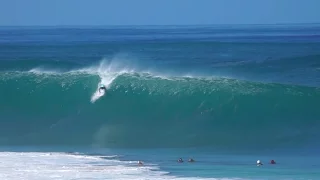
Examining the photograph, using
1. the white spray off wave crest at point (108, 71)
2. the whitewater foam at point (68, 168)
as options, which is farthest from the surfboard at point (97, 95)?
the whitewater foam at point (68, 168)

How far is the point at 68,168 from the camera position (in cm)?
1859

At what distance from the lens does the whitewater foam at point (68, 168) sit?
17703mm

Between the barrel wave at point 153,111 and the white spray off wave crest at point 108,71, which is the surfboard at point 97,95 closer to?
the white spray off wave crest at point 108,71

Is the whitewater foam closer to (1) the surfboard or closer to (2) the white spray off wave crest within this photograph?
(1) the surfboard

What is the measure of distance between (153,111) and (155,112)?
113 mm

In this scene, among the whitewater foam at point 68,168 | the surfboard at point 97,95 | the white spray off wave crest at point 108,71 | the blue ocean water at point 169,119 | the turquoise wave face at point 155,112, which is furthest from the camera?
the white spray off wave crest at point 108,71

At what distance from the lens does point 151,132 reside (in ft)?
83.8

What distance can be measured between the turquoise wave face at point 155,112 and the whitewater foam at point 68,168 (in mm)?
3599

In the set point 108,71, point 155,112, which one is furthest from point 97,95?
point 155,112

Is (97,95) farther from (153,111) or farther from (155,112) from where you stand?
(155,112)

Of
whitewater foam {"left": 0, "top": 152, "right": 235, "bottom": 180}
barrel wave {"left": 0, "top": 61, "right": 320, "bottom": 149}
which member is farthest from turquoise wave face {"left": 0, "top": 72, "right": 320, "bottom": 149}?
whitewater foam {"left": 0, "top": 152, "right": 235, "bottom": 180}

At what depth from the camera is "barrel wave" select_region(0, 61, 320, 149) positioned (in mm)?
24359

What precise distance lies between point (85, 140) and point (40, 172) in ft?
21.1

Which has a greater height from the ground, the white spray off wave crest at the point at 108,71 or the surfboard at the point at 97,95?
the white spray off wave crest at the point at 108,71
